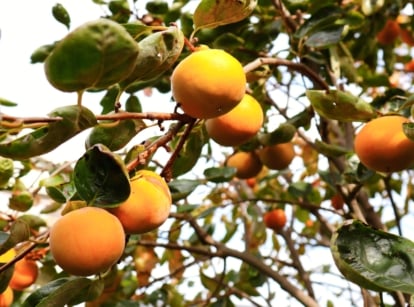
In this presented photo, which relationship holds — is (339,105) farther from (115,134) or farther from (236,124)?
(115,134)

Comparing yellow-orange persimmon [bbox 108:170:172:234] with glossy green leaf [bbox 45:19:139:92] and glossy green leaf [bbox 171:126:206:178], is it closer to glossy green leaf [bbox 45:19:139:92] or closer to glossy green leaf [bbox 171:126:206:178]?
glossy green leaf [bbox 45:19:139:92]

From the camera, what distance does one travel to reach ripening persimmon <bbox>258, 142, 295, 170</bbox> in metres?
1.33

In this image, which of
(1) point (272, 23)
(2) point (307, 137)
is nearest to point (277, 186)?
(2) point (307, 137)

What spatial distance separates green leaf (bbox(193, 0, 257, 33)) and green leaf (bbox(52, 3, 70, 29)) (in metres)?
0.65

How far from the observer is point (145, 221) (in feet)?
2.14

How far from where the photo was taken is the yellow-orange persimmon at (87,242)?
603 mm

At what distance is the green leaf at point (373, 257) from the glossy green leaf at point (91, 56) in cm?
34

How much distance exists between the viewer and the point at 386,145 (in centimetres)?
80

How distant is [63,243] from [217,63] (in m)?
0.29

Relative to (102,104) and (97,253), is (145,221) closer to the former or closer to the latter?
(97,253)

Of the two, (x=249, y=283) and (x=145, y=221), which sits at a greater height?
(x=145, y=221)

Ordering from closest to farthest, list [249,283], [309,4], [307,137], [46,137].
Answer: [46,137] < [309,4] < [307,137] < [249,283]

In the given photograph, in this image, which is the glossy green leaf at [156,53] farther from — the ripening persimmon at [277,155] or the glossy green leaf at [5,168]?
the ripening persimmon at [277,155]

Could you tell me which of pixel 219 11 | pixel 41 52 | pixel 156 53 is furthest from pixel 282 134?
pixel 41 52
